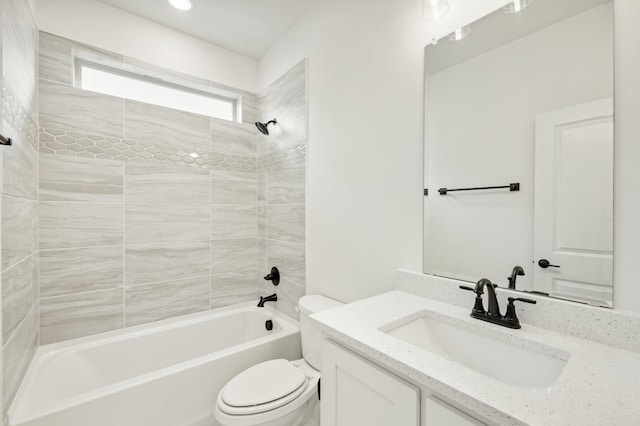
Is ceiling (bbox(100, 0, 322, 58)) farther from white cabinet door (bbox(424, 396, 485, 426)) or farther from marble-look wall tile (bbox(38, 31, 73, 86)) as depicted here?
white cabinet door (bbox(424, 396, 485, 426))

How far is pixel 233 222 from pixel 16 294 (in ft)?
4.44

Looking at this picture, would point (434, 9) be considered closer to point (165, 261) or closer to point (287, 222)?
point (287, 222)

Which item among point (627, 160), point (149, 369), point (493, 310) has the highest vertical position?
Answer: point (627, 160)

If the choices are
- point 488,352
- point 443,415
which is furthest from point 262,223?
point 443,415

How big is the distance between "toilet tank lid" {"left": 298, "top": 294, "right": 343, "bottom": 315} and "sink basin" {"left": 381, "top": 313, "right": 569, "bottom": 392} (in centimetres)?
70

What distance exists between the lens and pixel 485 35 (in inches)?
42.5

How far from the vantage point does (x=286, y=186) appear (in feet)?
7.18

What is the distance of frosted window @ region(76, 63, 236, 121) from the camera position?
6.35ft

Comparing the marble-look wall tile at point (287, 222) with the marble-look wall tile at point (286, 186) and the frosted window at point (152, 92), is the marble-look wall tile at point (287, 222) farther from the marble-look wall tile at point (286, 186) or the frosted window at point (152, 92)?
the frosted window at point (152, 92)

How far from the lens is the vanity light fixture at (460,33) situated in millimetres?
1116

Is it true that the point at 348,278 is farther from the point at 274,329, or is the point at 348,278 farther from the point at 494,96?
the point at 494,96

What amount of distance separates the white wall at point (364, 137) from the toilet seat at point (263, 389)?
1.70 ft

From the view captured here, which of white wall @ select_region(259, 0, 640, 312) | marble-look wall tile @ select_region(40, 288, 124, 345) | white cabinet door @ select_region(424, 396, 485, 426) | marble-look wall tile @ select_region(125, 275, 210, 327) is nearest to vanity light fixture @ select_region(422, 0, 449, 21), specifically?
white wall @ select_region(259, 0, 640, 312)

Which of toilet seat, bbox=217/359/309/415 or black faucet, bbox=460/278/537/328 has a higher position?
black faucet, bbox=460/278/537/328
